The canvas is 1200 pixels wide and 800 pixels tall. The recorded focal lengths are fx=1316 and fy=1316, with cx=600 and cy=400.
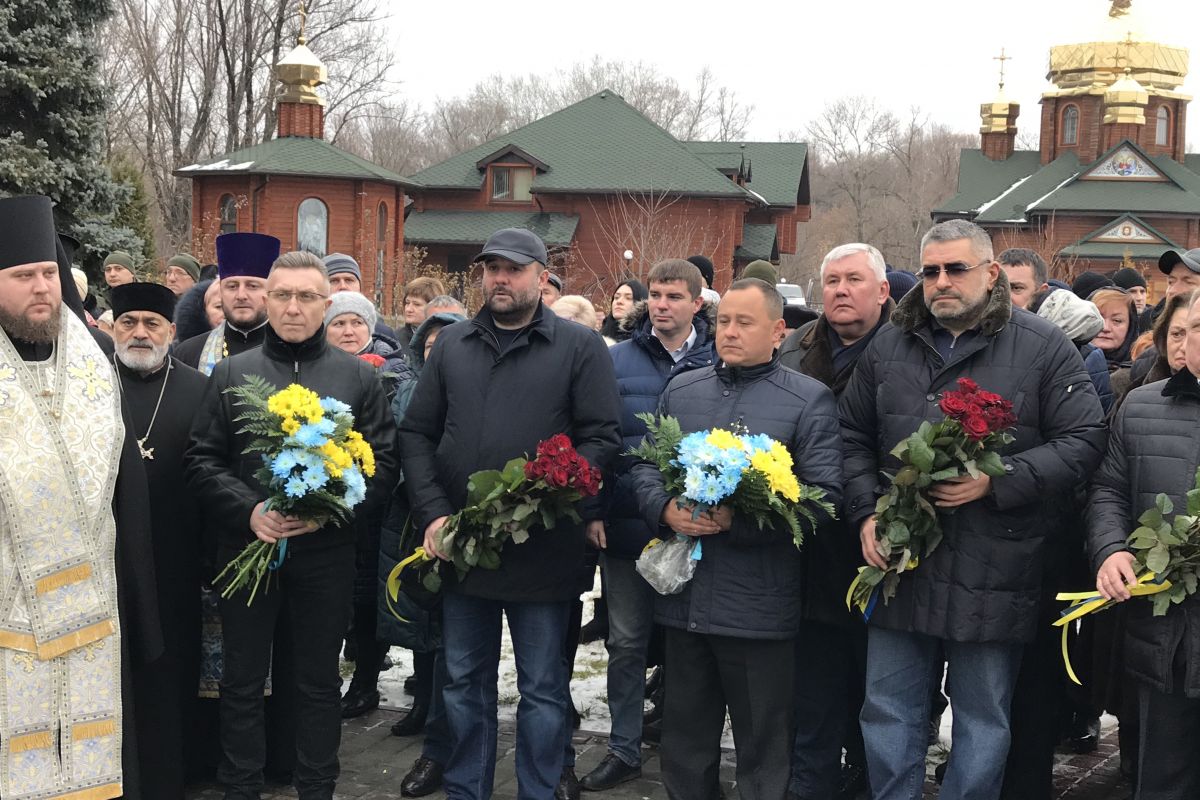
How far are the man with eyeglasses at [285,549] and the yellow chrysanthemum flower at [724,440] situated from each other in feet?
5.21

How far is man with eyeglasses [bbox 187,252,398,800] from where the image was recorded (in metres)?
5.66

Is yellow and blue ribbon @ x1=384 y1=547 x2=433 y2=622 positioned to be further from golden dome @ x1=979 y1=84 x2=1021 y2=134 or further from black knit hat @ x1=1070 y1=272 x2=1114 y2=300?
golden dome @ x1=979 y1=84 x2=1021 y2=134

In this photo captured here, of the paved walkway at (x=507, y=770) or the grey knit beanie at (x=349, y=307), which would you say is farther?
the grey knit beanie at (x=349, y=307)

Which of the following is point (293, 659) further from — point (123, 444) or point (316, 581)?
point (123, 444)

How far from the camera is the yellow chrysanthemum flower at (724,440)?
16.7ft

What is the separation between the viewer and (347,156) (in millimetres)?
44312

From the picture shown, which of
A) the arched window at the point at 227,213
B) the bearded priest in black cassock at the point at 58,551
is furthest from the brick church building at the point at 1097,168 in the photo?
the bearded priest in black cassock at the point at 58,551

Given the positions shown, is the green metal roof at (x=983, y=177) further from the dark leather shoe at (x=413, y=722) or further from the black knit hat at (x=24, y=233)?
the black knit hat at (x=24, y=233)

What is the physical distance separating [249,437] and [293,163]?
127ft

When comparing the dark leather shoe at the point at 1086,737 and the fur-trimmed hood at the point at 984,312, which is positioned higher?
the fur-trimmed hood at the point at 984,312

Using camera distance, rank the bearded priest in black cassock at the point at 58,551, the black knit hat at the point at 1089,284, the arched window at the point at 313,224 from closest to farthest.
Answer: the bearded priest in black cassock at the point at 58,551
the black knit hat at the point at 1089,284
the arched window at the point at 313,224

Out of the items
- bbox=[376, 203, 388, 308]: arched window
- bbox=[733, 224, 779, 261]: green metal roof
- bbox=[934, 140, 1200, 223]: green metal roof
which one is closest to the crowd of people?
bbox=[376, 203, 388, 308]: arched window

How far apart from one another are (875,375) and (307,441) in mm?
2361

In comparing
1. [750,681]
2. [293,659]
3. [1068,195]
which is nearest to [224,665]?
[293,659]
